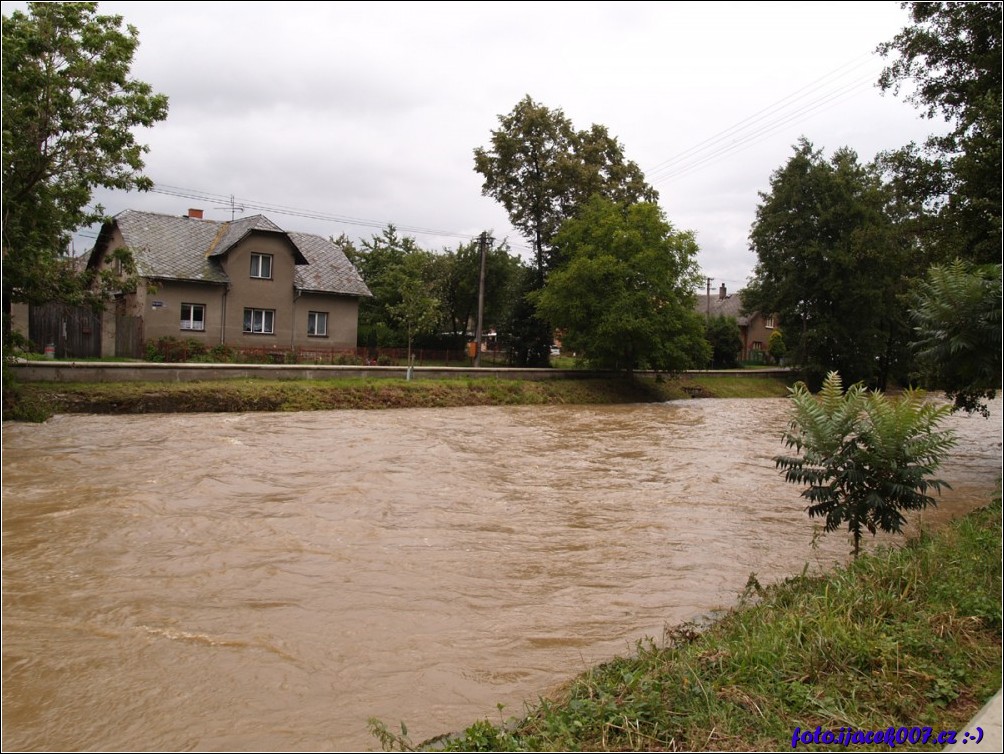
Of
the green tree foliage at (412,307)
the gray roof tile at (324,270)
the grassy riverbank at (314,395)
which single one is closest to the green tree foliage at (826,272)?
the grassy riverbank at (314,395)

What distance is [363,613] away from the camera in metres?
7.42

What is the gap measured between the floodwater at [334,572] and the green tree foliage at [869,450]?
167cm

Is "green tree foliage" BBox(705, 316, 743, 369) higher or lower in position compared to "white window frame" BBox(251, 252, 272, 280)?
lower

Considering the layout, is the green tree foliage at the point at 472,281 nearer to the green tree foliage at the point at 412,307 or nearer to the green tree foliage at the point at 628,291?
the green tree foliage at the point at 412,307

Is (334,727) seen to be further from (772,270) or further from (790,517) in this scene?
(772,270)

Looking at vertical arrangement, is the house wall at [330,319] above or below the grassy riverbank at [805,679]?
above

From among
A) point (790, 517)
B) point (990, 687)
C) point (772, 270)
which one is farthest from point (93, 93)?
point (772, 270)

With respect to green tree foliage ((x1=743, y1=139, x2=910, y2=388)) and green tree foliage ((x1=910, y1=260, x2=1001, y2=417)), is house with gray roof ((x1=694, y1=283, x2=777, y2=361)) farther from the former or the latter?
green tree foliage ((x1=910, y1=260, x2=1001, y2=417))

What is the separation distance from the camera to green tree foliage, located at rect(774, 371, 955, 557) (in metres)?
6.87

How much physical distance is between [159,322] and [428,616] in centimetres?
3084

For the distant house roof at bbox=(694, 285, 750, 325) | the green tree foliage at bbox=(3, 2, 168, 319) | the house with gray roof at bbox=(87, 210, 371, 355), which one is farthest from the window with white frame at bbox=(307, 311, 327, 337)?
the distant house roof at bbox=(694, 285, 750, 325)

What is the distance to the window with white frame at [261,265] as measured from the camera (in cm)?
3712

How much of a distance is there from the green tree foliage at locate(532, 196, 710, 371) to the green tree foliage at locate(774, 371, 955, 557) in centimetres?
2772

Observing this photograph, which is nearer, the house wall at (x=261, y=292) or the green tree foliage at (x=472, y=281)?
the house wall at (x=261, y=292)
